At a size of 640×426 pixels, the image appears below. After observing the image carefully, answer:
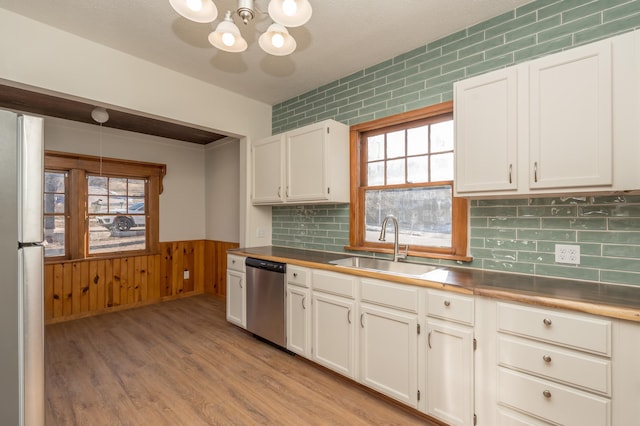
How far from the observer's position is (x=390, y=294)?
6.52 feet

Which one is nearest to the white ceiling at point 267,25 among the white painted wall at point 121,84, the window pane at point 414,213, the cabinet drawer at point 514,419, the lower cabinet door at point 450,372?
the white painted wall at point 121,84

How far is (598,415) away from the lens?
1.32 metres

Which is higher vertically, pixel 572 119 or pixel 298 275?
pixel 572 119

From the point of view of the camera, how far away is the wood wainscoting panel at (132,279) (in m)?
3.70

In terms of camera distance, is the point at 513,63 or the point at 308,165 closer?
the point at 513,63

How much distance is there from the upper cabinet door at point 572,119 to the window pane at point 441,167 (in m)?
0.67

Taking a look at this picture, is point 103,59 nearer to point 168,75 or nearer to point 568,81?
point 168,75

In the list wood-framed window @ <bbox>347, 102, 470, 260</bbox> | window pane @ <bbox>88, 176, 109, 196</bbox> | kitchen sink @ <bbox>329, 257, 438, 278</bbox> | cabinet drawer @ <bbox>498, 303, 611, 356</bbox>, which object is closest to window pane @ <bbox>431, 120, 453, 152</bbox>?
wood-framed window @ <bbox>347, 102, 470, 260</bbox>

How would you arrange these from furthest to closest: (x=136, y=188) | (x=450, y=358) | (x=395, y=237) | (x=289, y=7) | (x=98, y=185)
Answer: (x=136, y=188)
(x=98, y=185)
(x=395, y=237)
(x=450, y=358)
(x=289, y=7)

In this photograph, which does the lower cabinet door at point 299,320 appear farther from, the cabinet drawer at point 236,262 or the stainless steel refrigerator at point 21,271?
the stainless steel refrigerator at point 21,271

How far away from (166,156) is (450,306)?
4518 mm

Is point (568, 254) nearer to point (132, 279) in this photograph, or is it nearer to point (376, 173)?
point (376, 173)

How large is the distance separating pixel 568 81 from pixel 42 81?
3.41 metres

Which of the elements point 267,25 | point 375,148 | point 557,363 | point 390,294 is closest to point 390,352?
point 390,294
